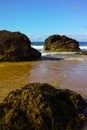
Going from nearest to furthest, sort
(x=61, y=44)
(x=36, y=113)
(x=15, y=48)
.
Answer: (x=36, y=113) → (x=15, y=48) → (x=61, y=44)

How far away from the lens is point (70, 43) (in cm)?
3538

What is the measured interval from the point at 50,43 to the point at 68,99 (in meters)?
31.5

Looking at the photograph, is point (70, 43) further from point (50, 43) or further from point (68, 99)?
point (68, 99)

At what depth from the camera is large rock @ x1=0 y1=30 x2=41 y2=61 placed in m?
19.5

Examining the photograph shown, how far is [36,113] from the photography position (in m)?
5.50

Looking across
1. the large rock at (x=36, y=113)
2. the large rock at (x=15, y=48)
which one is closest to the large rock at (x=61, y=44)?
the large rock at (x=15, y=48)

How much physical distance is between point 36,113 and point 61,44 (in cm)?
3056

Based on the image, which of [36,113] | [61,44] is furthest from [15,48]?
[61,44]

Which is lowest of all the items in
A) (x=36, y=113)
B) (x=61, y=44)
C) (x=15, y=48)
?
(x=61, y=44)

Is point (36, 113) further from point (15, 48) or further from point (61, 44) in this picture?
point (61, 44)

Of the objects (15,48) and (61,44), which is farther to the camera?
(61,44)

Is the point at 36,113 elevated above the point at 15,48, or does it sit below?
below

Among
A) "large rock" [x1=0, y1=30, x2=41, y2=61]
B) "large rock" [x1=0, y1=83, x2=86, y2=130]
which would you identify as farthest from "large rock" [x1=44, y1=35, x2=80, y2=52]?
"large rock" [x1=0, y1=83, x2=86, y2=130]

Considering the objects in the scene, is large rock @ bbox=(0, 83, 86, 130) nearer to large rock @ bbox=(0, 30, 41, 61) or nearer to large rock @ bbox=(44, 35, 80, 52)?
large rock @ bbox=(0, 30, 41, 61)
